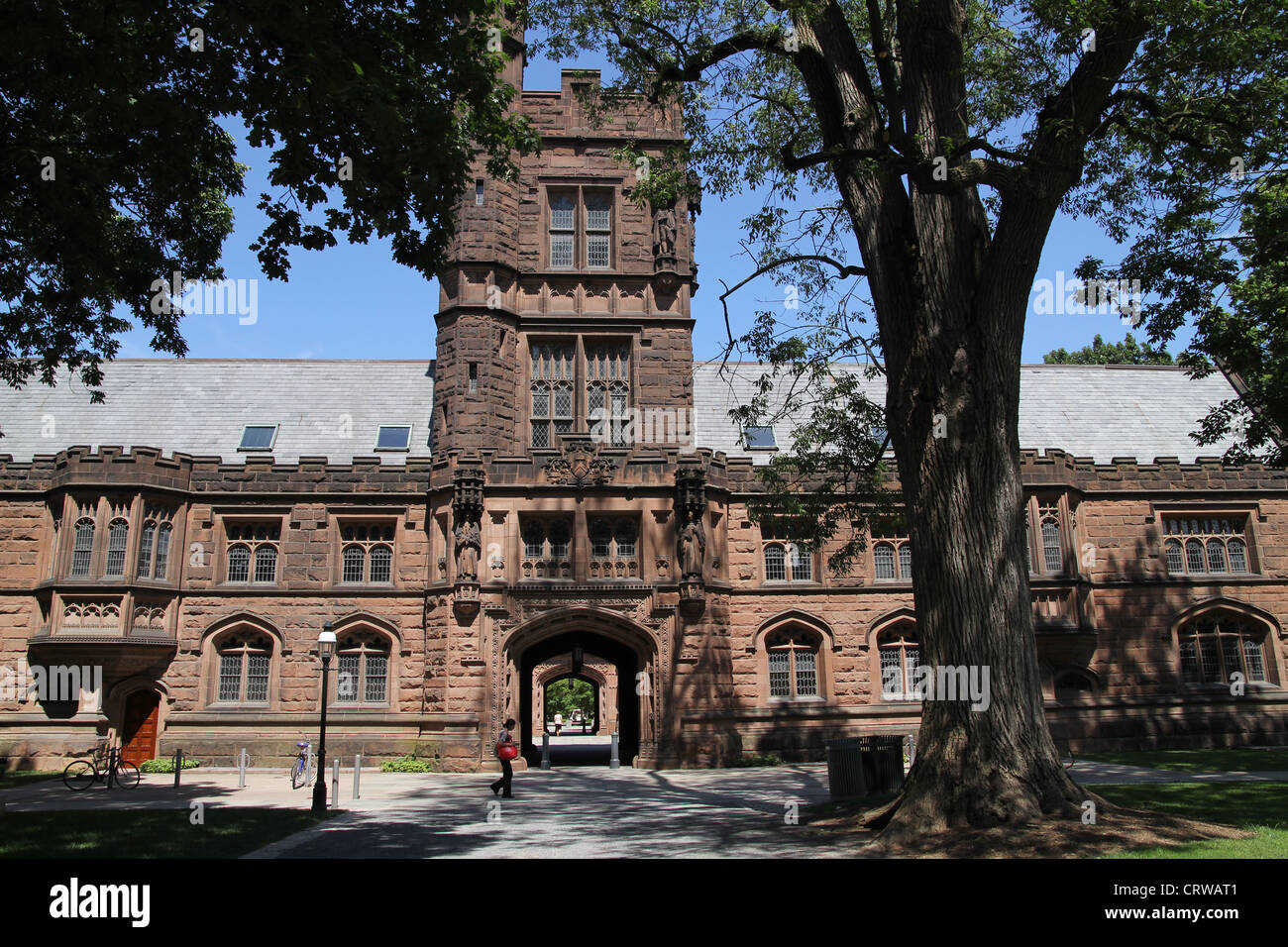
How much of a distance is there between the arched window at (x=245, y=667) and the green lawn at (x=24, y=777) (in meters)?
3.99

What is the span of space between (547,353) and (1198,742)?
2053cm

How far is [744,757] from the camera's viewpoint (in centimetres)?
2425

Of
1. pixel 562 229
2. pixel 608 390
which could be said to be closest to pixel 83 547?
pixel 608 390

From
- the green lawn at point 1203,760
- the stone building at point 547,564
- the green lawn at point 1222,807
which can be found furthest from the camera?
the stone building at point 547,564

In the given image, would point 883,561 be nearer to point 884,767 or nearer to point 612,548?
point 612,548

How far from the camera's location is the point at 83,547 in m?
24.4

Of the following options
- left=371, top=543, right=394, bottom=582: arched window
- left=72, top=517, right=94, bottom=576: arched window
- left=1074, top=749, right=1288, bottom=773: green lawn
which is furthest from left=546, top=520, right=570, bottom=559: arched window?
left=1074, top=749, right=1288, bottom=773: green lawn

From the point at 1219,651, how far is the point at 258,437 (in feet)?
93.5

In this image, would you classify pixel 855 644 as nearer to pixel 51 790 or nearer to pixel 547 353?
pixel 547 353

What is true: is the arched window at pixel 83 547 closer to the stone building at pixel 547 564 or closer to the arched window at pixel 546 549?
the stone building at pixel 547 564

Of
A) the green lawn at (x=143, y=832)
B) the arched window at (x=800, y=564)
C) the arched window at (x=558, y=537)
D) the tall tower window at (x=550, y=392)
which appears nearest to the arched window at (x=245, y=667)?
the arched window at (x=558, y=537)

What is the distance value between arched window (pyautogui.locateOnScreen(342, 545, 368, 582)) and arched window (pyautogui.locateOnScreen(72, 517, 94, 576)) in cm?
605

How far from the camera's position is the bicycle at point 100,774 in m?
20.1
